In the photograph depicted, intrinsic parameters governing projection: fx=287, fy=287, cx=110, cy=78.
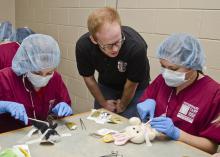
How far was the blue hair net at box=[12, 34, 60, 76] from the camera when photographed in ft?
4.98

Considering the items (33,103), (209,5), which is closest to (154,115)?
(33,103)

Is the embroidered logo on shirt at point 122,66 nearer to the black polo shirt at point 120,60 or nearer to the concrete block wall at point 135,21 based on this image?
the black polo shirt at point 120,60

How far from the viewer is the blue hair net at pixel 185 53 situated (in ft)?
4.90

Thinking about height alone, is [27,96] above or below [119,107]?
above

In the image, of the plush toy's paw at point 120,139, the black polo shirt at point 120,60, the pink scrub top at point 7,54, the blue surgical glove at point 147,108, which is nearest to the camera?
the plush toy's paw at point 120,139

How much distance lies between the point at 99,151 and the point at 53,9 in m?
2.38

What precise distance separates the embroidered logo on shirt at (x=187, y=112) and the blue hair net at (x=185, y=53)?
8.1 inches

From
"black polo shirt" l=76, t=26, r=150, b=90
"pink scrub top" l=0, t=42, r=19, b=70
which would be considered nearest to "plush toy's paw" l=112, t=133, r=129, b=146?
"black polo shirt" l=76, t=26, r=150, b=90

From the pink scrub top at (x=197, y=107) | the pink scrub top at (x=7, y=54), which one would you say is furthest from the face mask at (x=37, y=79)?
the pink scrub top at (x=7, y=54)

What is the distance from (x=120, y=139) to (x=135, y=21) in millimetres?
1318

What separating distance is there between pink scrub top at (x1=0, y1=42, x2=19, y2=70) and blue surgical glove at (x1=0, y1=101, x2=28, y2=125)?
3.53 ft

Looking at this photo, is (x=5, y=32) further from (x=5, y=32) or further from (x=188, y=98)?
(x=188, y=98)

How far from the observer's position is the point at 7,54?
8.34 feet

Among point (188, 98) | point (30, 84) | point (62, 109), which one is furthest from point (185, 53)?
point (30, 84)
